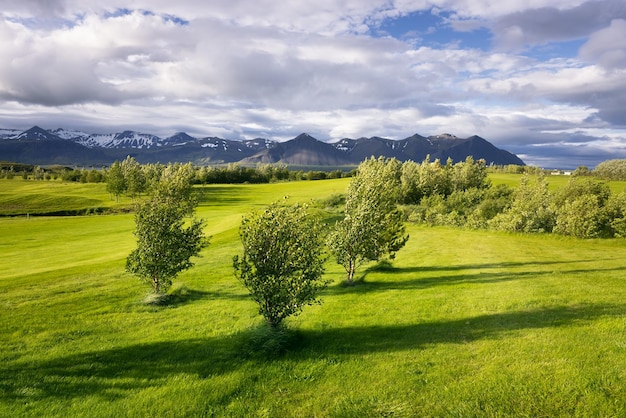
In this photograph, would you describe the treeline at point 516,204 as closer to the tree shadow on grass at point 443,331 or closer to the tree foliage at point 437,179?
the tree foliage at point 437,179

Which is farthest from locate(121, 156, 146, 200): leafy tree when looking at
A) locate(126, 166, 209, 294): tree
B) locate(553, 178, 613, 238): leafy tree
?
locate(553, 178, 613, 238): leafy tree

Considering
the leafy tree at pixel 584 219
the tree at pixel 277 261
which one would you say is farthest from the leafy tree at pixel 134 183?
the leafy tree at pixel 584 219

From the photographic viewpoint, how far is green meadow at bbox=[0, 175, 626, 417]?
38.3ft

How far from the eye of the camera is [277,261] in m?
17.0

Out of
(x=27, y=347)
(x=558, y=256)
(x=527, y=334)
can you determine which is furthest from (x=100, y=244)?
(x=558, y=256)

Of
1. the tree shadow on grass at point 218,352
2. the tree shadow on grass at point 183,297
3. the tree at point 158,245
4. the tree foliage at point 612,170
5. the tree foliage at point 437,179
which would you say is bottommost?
the tree shadow on grass at point 183,297

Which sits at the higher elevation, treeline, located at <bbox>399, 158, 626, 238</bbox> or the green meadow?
treeline, located at <bbox>399, 158, 626, 238</bbox>

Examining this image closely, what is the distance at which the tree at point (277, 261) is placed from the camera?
16.7 metres

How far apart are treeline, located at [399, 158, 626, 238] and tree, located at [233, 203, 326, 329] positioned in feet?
177

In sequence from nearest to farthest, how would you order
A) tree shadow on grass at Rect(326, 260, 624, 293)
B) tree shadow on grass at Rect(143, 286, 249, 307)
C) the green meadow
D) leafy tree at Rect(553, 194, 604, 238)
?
1. the green meadow
2. tree shadow on grass at Rect(143, 286, 249, 307)
3. tree shadow on grass at Rect(326, 260, 624, 293)
4. leafy tree at Rect(553, 194, 604, 238)

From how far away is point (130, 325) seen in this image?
19266mm

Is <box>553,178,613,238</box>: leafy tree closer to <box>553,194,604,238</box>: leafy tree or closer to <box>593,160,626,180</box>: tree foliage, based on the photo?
<box>553,194,604,238</box>: leafy tree

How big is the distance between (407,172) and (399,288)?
3151 inches

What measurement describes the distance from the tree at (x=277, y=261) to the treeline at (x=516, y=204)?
5402 centimetres
